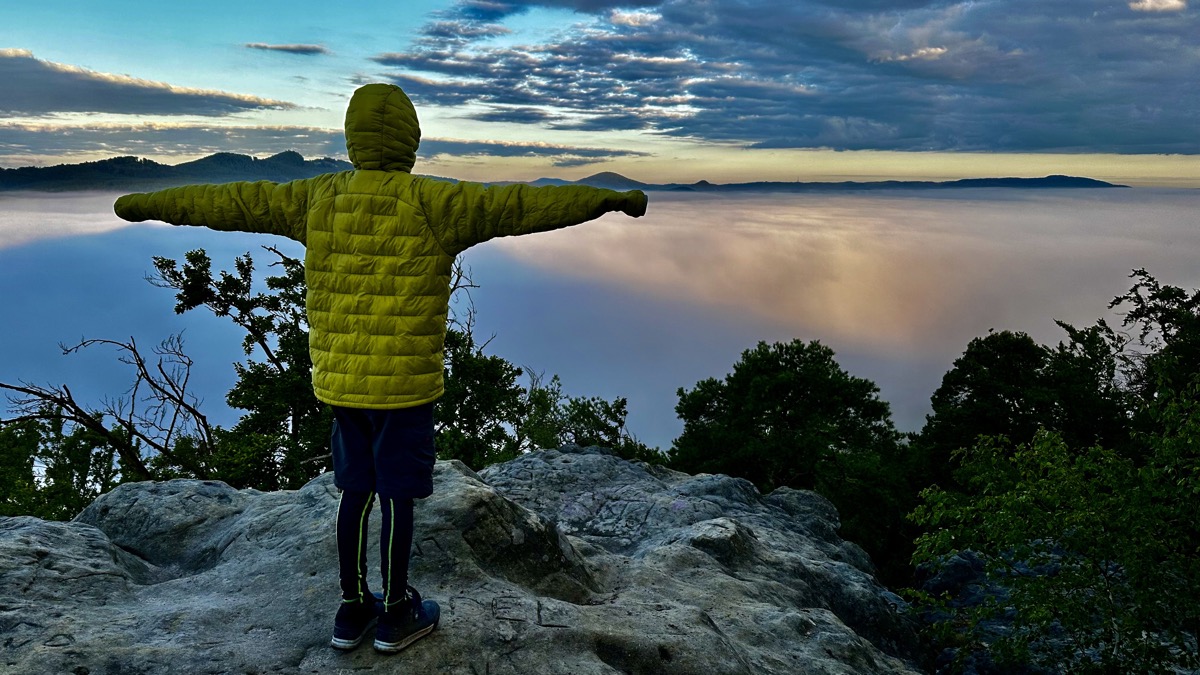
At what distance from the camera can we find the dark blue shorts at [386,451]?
14.8 ft

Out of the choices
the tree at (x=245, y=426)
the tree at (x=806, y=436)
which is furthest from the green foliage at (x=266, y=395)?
the tree at (x=806, y=436)

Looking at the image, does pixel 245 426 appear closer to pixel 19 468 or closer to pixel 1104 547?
pixel 19 468

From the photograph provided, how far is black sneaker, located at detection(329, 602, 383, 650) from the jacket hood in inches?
118

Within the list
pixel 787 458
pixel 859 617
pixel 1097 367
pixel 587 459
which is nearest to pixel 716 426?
pixel 787 458

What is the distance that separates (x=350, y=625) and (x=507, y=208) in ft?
10.0

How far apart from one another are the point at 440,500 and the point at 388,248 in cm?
315

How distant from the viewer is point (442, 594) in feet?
19.0

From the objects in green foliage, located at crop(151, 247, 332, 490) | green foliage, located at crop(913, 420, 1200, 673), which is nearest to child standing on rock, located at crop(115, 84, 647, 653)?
green foliage, located at crop(913, 420, 1200, 673)

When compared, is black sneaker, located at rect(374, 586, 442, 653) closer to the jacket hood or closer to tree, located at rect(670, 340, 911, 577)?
the jacket hood

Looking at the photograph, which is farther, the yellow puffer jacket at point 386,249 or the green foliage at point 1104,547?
the green foliage at point 1104,547

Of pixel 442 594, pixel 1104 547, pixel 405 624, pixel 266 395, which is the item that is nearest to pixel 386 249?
pixel 405 624

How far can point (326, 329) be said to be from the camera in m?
4.59

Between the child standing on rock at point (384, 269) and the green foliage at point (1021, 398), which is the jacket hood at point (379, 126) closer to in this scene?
the child standing on rock at point (384, 269)

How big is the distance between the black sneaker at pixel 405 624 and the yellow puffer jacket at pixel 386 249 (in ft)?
4.93
